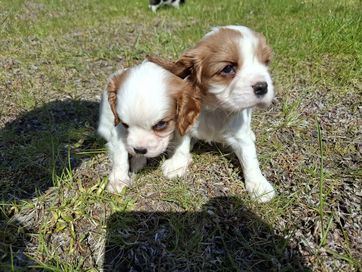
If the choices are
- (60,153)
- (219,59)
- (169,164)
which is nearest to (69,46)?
(60,153)

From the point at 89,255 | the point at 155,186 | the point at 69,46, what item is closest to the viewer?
the point at 89,255

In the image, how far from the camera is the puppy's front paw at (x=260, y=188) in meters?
2.87

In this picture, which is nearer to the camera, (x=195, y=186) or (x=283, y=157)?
(x=195, y=186)

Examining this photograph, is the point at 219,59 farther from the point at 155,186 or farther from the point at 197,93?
the point at 155,186

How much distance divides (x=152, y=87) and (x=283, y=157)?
126 centimetres

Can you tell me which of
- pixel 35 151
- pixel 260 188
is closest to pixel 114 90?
pixel 35 151

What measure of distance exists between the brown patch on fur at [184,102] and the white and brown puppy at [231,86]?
3.7 inches

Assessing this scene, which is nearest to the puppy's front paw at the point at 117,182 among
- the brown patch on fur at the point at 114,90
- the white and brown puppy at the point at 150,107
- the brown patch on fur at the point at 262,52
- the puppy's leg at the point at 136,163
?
the white and brown puppy at the point at 150,107

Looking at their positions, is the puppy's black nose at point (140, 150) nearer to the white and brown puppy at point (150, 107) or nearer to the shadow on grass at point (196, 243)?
the white and brown puppy at point (150, 107)

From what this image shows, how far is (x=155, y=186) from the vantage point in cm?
302

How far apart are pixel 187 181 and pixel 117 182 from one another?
0.51 metres

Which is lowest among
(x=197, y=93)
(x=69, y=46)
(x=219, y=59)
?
(x=69, y=46)

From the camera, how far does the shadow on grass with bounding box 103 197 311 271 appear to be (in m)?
2.45

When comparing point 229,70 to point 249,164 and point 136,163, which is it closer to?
point 249,164
